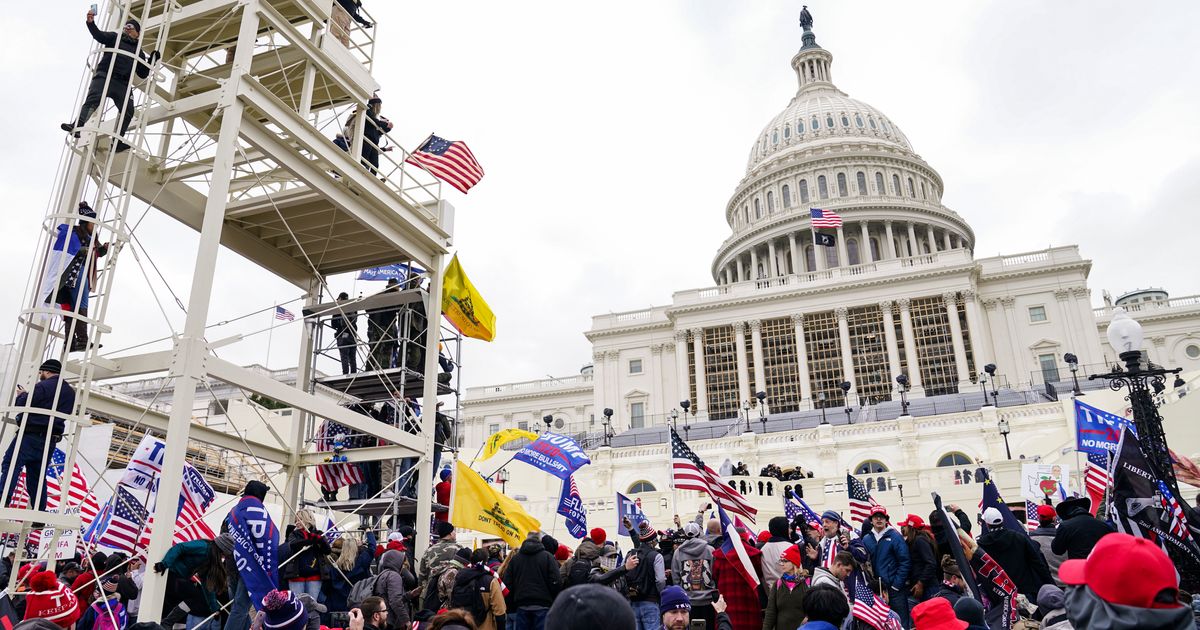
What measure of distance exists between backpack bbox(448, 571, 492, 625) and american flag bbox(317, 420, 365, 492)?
806cm

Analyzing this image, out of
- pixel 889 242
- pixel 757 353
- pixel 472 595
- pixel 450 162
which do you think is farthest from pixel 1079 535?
pixel 889 242

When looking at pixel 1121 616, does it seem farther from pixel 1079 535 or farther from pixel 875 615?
pixel 1079 535

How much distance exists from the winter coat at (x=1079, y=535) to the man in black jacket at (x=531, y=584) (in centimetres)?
531

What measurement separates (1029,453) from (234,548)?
1449 inches

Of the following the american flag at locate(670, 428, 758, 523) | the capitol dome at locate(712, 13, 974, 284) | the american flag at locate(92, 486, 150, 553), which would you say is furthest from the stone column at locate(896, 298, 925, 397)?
the american flag at locate(92, 486, 150, 553)

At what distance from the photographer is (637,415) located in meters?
70.8

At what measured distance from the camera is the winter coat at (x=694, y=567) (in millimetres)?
10148

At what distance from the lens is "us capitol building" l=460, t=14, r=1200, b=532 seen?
41125 millimetres

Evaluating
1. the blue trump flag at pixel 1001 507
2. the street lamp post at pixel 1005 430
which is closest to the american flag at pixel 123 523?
the blue trump flag at pixel 1001 507

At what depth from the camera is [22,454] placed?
10039 millimetres

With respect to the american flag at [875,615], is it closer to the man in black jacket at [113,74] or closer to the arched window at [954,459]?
the man in black jacket at [113,74]

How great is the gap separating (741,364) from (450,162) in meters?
52.3

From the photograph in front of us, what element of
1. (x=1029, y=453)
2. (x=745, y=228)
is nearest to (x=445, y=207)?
(x=1029, y=453)

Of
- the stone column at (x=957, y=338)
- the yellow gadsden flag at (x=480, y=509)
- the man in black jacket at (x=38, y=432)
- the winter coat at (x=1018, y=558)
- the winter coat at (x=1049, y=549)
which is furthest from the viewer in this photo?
the stone column at (x=957, y=338)
